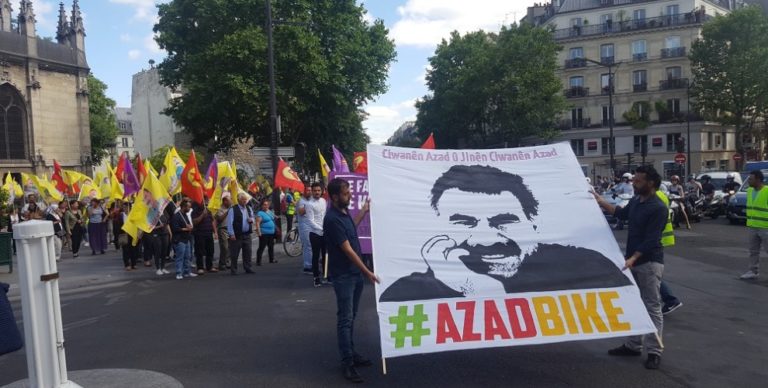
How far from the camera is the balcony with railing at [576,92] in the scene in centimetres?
5691

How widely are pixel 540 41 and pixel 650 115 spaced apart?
14.2 m

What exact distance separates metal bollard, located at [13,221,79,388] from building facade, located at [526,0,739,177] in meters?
51.4

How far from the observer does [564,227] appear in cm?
566

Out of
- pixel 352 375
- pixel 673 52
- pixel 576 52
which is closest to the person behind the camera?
pixel 352 375

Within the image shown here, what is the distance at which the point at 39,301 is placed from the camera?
458cm

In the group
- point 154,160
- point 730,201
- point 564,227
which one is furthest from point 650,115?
point 564,227

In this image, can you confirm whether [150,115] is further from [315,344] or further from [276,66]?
[315,344]

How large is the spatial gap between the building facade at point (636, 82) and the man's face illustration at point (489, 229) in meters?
48.9

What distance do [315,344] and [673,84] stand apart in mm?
55591

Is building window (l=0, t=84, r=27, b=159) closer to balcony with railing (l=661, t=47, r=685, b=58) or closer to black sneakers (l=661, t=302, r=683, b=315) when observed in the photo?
black sneakers (l=661, t=302, r=683, b=315)

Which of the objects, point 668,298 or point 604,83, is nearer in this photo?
point 668,298

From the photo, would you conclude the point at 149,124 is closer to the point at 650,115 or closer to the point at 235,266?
the point at 650,115

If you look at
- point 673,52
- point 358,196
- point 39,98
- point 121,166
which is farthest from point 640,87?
point 358,196

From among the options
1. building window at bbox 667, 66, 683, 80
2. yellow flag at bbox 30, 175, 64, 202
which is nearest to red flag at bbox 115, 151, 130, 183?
yellow flag at bbox 30, 175, 64, 202
